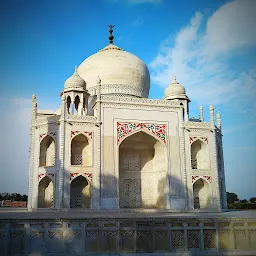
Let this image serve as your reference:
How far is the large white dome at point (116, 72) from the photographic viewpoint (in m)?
21.3

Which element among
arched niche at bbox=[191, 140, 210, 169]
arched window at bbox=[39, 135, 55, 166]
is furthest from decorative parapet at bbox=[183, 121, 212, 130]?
arched window at bbox=[39, 135, 55, 166]

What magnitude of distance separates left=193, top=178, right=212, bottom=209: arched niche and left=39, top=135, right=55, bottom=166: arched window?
8.09 m

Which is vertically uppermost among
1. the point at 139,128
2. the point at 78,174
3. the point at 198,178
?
the point at 139,128

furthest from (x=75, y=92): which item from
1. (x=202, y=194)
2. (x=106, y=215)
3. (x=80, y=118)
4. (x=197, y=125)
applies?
(x=106, y=215)

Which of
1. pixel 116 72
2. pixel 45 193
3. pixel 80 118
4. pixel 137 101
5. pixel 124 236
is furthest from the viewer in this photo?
pixel 116 72

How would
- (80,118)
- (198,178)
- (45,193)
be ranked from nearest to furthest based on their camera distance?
(80,118)
(45,193)
(198,178)

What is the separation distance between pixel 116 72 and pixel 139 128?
5.91m

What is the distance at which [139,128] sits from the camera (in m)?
17.2

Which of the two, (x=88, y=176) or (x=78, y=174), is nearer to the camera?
(x=78, y=174)

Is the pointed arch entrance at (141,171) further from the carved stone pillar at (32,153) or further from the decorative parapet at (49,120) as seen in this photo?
the carved stone pillar at (32,153)

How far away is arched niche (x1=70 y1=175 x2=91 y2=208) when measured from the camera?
1645cm

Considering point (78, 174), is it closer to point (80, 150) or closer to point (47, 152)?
point (80, 150)

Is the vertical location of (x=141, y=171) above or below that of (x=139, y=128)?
below

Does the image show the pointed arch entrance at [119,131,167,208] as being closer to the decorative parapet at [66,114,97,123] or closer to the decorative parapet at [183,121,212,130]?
the decorative parapet at [183,121,212,130]
